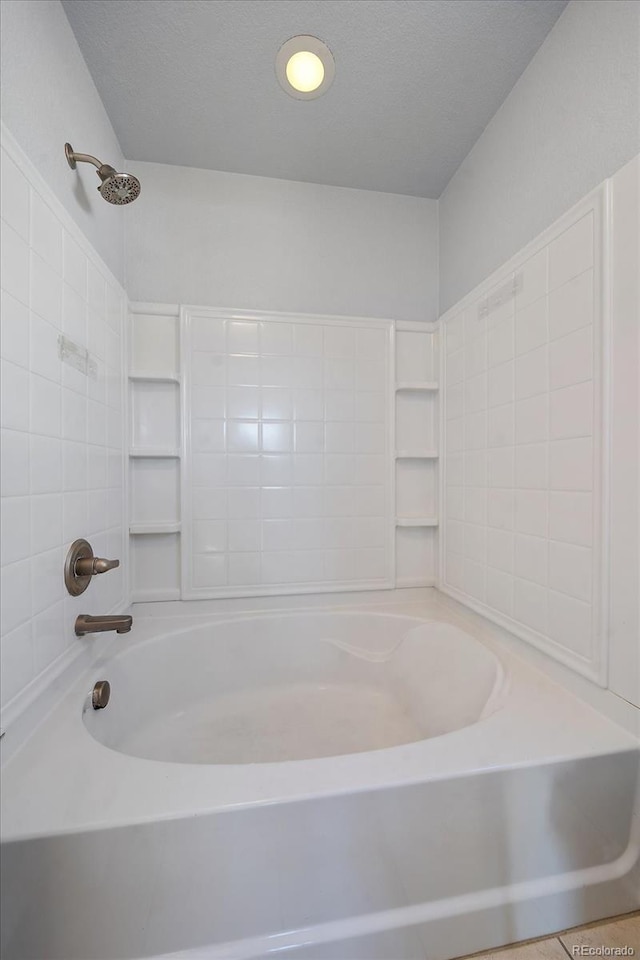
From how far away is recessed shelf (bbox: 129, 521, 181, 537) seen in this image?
1.54 m

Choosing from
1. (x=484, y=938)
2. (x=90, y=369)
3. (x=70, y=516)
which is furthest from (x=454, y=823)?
(x=90, y=369)

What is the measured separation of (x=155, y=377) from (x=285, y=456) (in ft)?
2.06

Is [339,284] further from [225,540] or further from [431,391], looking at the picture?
[225,540]

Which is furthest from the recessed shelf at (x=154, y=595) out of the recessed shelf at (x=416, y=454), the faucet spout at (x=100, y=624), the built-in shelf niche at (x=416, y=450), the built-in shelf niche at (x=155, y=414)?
the recessed shelf at (x=416, y=454)

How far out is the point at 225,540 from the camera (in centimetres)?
164

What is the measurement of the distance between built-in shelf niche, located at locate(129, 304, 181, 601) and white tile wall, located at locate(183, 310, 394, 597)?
0.07m

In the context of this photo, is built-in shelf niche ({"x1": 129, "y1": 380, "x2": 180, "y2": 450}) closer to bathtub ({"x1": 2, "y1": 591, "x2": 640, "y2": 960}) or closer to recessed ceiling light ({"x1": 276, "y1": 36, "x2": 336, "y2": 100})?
bathtub ({"x1": 2, "y1": 591, "x2": 640, "y2": 960})

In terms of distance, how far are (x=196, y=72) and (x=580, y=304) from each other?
141 cm

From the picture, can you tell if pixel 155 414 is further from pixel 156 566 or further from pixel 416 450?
pixel 416 450

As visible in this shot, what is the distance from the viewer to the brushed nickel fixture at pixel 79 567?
3.43 feet

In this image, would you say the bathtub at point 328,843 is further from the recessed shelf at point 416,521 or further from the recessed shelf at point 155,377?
the recessed shelf at point 155,377

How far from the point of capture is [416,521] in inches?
69.1

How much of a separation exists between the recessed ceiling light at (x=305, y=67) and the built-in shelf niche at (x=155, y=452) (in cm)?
86

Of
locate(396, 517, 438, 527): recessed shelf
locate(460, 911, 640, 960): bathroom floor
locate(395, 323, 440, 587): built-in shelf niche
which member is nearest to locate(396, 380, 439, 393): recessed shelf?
locate(395, 323, 440, 587): built-in shelf niche
